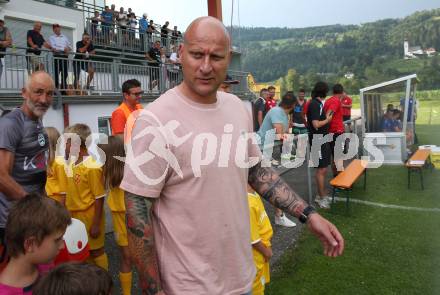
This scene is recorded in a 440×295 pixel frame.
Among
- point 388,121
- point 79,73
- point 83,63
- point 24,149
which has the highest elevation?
point 83,63

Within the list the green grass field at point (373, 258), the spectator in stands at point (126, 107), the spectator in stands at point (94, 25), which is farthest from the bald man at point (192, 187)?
the spectator in stands at point (94, 25)

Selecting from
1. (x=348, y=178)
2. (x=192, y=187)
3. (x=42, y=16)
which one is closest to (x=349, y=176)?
(x=348, y=178)

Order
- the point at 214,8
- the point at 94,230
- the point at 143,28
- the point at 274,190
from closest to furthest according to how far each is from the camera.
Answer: the point at 274,190 < the point at 94,230 < the point at 214,8 < the point at 143,28

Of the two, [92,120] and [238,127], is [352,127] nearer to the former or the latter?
[92,120]

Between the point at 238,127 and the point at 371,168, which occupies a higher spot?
the point at 238,127

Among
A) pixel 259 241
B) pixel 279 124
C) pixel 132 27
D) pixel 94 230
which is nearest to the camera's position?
pixel 259 241

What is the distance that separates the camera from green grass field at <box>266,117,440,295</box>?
13.3 ft

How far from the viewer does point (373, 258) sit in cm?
475

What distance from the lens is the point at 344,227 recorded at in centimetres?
585

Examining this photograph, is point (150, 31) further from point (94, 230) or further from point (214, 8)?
point (94, 230)

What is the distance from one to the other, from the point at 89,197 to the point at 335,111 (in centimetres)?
526

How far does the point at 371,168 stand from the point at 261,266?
340 inches

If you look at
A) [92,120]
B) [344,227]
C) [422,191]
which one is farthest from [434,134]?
[92,120]

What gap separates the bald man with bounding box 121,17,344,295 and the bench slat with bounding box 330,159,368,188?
4.83 m
